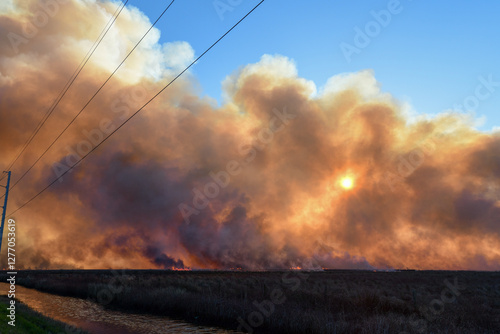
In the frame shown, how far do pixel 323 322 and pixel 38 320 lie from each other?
1787 centimetres

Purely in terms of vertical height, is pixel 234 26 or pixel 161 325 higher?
pixel 234 26

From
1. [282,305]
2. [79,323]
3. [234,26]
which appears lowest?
[79,323]

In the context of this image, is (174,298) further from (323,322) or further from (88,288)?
(88,288)

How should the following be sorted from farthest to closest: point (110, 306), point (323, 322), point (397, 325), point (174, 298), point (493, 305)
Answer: point (110, 306) < point (174, 298) < point (493, 305) < point (323, 322) < point (397, 325)

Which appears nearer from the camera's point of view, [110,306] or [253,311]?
[253,311]

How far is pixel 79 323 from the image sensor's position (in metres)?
24.1

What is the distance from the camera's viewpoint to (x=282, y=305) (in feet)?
75.5

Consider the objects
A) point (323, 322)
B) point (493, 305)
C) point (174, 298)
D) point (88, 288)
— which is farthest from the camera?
point (88, 288)

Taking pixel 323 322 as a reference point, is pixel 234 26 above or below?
above

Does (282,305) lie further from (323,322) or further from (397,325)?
(397,325)

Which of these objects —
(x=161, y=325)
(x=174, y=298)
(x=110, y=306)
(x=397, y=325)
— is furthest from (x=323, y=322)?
(x=110, y=306)

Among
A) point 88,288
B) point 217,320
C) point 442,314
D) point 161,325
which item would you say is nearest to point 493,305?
point 442,314

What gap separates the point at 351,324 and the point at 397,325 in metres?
2.36

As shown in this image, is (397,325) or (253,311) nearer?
(397,325)
